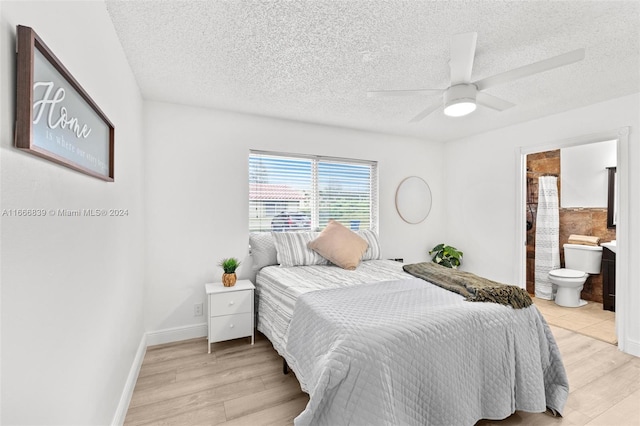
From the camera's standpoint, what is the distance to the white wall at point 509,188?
2695 millimetres

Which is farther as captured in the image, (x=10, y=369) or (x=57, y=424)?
(x=57, y=424)

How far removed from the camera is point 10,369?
71 centimetres

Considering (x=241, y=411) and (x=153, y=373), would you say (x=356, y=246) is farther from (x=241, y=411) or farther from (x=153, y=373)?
(x=153, y=373)

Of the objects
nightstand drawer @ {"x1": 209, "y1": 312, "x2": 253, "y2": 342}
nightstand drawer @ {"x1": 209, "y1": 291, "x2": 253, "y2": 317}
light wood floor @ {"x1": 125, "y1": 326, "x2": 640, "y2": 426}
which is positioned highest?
nightstand drawer @ {"x1": 209, "y1": 291, "x2": 253, "y2": 317}

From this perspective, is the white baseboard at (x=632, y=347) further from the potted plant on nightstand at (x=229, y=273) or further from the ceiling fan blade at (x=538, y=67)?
the potted plant on nightstand at (x=229, y=273)

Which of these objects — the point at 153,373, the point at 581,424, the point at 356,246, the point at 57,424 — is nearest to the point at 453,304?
the point at 581,424

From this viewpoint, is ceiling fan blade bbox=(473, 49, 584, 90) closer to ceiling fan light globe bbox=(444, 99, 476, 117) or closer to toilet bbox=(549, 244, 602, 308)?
ceiling fan light globe bbox=(444, 99, 476, 117)

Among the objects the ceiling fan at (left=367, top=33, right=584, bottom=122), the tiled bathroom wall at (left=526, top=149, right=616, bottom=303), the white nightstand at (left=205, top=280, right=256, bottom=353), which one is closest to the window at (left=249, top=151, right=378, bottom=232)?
the white nightstand at (left=205, top=280, right=256, bottom=353)

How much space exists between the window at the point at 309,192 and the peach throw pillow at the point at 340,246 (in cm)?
53

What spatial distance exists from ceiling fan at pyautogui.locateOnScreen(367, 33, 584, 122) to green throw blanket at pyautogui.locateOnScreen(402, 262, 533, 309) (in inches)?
49.1

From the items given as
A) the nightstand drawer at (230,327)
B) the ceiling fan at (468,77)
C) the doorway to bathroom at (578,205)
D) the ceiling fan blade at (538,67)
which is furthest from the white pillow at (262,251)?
the doorway to bathroom at (578,205)

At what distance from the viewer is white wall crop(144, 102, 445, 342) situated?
290 cm

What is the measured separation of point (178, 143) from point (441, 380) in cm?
300

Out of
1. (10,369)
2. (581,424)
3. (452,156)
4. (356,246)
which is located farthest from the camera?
(452,156)
